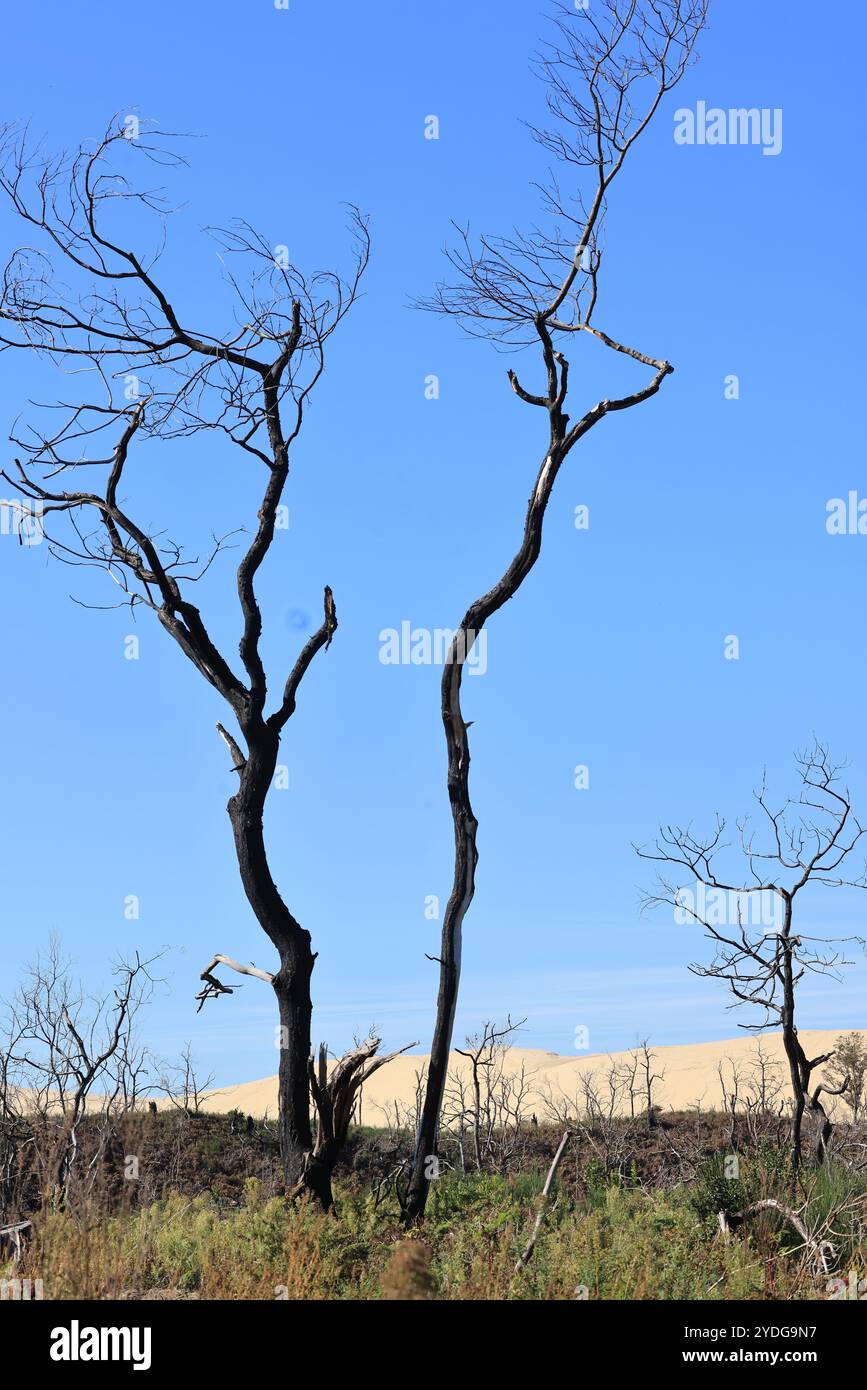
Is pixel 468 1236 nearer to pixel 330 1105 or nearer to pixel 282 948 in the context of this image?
pixel 330 1105

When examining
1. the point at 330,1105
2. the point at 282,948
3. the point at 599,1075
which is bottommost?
the point at 599,1075

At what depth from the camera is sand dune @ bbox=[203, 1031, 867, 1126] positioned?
38.4 meters

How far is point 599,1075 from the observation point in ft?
133

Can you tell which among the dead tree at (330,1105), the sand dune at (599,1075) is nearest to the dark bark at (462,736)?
the dead tree at (330,1105)

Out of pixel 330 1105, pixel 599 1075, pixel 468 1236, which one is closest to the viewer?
pixel 468 1236

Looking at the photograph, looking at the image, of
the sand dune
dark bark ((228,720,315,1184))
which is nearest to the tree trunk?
dark bark ((228,720,315,1184))

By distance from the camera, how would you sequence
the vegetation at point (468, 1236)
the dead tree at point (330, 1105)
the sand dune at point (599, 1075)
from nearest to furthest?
the vegetation at point (468, 1236)
the dead tree at point (330, 1105)
the sand dune at point (599, 1075)

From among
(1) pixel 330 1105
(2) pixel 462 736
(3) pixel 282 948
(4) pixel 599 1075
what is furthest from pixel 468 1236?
(4) pixel 599 1075

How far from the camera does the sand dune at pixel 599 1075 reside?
38406mm

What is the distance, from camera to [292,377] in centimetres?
1480

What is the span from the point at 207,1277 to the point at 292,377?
9362 mm

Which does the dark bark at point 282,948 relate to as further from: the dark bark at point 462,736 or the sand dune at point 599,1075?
the sand dune at point 599,1075
